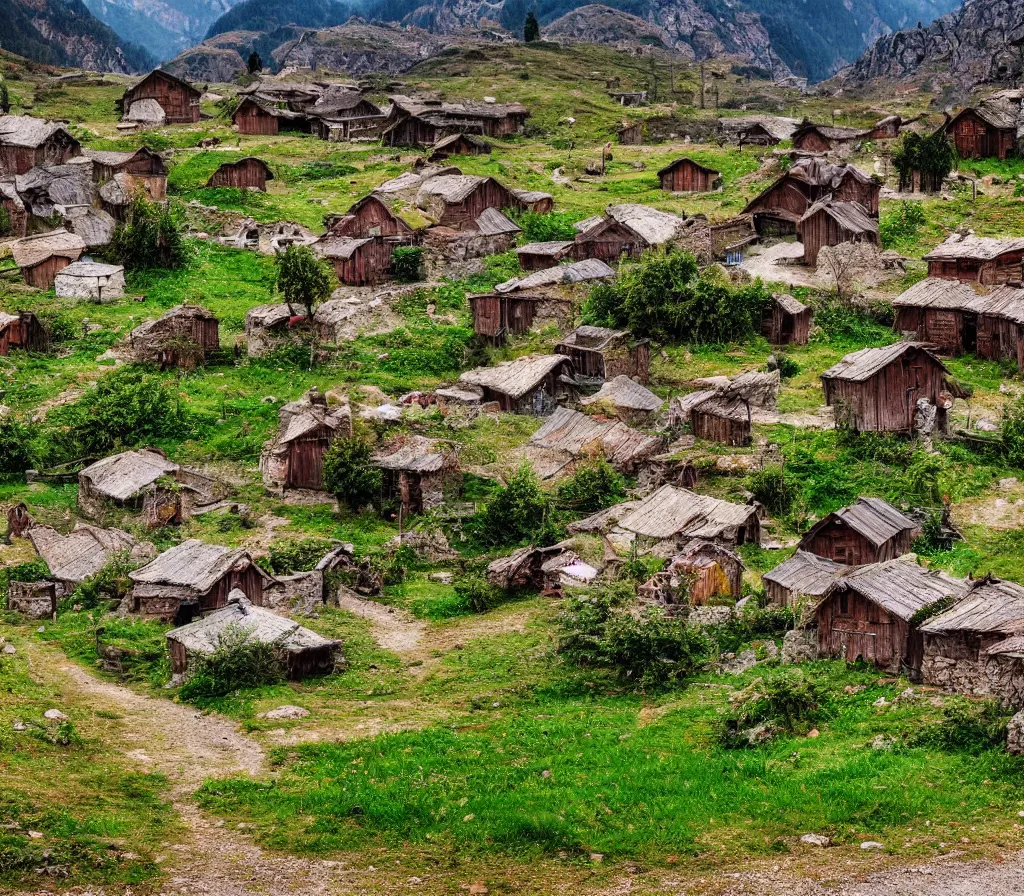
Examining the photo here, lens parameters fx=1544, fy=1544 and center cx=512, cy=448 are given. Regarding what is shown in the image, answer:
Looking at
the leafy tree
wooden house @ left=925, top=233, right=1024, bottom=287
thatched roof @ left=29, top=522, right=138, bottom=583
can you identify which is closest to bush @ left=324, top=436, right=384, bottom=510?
thatched roof @ left=29, top=522, right=138, bottom=583

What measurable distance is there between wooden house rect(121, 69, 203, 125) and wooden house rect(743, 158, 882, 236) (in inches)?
1366

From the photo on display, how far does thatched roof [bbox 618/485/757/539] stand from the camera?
128 feet

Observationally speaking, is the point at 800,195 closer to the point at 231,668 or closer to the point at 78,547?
the point at 78,547

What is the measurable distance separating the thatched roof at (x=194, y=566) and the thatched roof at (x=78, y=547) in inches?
92.8

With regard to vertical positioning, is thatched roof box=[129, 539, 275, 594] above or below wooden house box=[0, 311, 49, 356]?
below

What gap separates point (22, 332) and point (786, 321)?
2680cm

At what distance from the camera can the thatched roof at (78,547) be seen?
39469 mm

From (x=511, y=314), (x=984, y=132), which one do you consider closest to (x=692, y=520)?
(x=511, y=314)

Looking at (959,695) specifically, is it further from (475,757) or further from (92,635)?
(92,635)

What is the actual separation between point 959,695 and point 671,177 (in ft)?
153

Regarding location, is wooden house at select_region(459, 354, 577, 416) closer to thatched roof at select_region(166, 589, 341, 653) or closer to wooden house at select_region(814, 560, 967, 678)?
thatched roof at select_region(166, 589, 341, 653)

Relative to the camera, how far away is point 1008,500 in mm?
41594

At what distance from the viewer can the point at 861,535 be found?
37438mm

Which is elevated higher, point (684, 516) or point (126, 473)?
point (126, 473)
